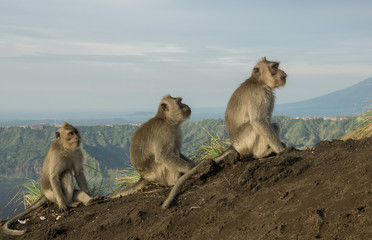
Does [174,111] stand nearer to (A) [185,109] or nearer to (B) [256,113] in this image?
(A) [185,109]

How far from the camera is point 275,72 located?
31.0 ft

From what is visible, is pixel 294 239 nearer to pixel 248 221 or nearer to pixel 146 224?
pixel 248 221

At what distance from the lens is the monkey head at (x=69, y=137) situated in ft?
31.9

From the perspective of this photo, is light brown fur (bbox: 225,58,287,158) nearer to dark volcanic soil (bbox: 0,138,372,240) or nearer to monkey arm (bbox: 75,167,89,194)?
dark volcanic soil (bbox: 0,138,372,240)

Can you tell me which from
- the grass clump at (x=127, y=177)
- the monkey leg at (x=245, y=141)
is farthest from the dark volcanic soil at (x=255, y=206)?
the grass clump at (x=127, y=177)

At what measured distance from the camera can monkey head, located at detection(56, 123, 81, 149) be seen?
31.9 feet

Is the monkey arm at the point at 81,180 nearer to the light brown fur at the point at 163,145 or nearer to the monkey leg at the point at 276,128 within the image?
the light brown fur at the point at 163,145

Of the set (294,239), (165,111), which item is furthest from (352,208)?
(165,111)

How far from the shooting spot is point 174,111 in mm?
9531

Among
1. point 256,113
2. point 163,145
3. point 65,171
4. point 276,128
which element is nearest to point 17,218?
point 65,171

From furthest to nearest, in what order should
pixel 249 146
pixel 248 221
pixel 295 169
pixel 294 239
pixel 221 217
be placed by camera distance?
pixel 249 146 → pixel 295 169 → pixel 221 217 → pixel 248 221 → pixel 294 239

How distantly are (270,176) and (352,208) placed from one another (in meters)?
2.08

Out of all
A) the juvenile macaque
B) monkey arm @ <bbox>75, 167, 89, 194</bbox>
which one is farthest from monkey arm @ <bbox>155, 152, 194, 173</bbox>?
monkey arm @ <bbox>75, 167, 89, 194</bbox>

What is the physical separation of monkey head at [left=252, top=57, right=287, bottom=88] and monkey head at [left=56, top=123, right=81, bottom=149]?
440 centimetres
